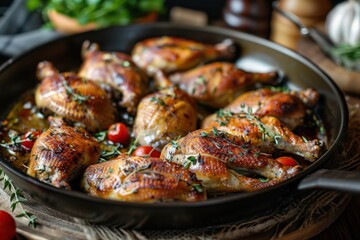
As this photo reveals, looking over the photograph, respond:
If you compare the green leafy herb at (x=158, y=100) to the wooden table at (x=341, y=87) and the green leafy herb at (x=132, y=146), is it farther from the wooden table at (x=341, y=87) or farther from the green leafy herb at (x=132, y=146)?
the wooden table at (x=341, y=87)

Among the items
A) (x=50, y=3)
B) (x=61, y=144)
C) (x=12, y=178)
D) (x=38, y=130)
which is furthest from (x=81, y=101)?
(x=50, y=3)

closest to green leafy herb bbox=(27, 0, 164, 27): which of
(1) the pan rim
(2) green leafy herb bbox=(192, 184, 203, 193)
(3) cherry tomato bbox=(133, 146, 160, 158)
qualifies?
(1) the pan rim

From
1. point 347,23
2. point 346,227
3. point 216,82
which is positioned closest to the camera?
point 346,227

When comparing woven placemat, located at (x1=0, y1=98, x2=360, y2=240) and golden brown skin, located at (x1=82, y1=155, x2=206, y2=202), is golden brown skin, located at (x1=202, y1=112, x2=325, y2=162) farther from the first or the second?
golden brown skin, located at (x1=82, y1=155, x2=206, y2=202)

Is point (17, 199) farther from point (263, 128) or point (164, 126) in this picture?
point (263, 128)

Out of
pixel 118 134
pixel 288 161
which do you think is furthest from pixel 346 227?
pixel 118 134

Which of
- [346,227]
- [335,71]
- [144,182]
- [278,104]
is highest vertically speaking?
[144,182]
